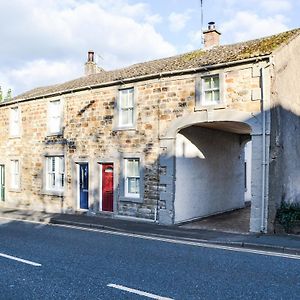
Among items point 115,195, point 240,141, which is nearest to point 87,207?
point 115,195

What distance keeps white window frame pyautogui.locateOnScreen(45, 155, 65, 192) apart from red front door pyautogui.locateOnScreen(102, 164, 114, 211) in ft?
9.25

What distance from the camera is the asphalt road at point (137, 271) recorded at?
20.2ft

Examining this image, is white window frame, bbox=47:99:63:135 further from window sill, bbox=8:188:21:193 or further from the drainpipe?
the drainpipe

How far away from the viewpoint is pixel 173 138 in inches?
555

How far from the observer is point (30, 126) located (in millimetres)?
19859

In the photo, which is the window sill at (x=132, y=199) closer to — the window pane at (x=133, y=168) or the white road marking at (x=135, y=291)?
the window pane at (x=133, y=168)

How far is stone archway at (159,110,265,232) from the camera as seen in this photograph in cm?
1205

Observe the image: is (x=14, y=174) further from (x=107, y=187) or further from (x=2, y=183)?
(x=107, y=187)

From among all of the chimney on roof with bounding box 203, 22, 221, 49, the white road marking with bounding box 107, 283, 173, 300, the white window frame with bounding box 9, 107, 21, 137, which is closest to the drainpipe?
the white road marking with bounding box 107, 283, 173, 300

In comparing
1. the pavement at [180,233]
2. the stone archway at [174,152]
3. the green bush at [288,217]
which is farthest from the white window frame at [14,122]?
the green bush at [288,217]

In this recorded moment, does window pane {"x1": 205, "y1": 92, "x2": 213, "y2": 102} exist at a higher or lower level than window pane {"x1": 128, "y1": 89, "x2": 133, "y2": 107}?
lower

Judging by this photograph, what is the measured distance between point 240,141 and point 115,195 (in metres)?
8.12

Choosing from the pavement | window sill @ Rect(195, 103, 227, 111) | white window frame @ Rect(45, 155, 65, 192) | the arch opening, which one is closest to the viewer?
the pavement

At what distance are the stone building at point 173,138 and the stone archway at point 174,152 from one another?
3cm
